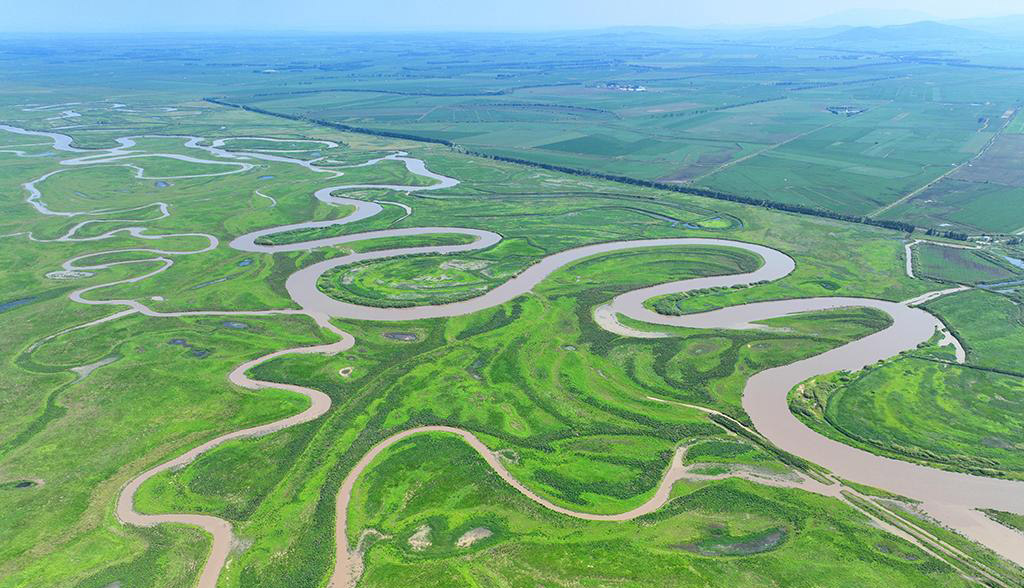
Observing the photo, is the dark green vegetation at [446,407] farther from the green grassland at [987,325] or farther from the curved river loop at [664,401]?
the curved river loop at [664,401]

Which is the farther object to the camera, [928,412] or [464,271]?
[464,271]

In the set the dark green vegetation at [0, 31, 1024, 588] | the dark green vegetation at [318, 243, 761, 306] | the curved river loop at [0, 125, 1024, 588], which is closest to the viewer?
the dark green vegetation at [0, 31, 1024, 588]

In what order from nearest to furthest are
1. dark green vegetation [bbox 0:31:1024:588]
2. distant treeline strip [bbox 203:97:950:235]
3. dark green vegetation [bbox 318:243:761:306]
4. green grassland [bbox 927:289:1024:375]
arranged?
1. dark green vegetation [bbox 0:31:1024:588]
2. green grassland [bbox 927:289:1024:375]
3. dark green vegetation [bbox 318:243:761:306]
4. distant treeline strip [bbox 203:97:950:235]

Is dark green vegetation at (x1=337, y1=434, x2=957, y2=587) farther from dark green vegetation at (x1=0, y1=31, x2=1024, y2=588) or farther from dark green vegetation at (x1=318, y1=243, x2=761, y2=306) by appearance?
dark green vegetation at (x1=318, y1=243, x2=761, y2=306)

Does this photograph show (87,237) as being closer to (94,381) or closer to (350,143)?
(94,381)

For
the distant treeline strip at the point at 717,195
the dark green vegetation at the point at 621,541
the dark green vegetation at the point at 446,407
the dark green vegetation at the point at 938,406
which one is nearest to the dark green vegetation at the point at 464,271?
the dark green vegetation at the point at 446,407

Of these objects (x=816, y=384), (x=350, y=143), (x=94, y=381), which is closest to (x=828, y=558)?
(x=816, y=384)

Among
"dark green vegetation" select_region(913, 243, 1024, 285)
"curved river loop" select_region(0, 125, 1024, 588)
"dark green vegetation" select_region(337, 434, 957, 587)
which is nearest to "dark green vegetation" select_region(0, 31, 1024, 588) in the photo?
"dark green vegetation" select_region(337, 434, 957, 587)

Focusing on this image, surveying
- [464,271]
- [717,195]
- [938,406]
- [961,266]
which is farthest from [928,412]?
[717,195]

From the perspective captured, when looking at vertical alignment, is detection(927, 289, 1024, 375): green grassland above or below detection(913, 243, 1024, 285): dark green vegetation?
below

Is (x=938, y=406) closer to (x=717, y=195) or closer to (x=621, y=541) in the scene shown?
(x=621, y=541)
